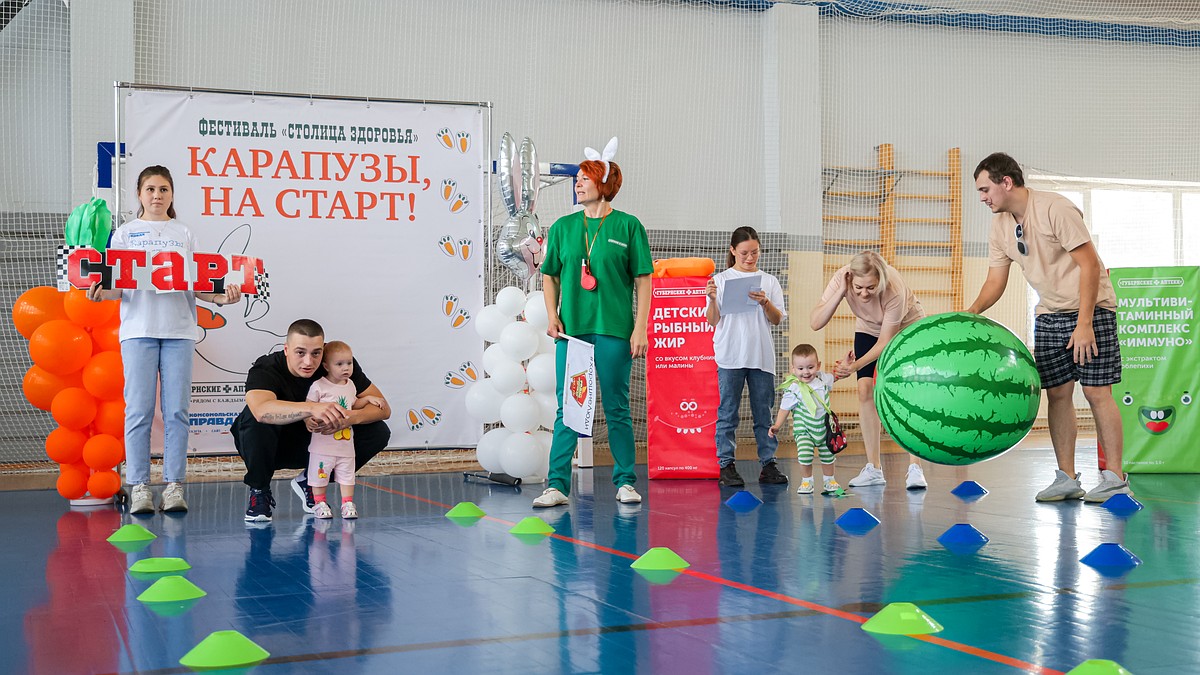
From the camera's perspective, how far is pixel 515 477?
628cm

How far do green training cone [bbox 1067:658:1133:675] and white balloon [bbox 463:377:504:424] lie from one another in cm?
457

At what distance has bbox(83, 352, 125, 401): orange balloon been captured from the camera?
17.4 ft

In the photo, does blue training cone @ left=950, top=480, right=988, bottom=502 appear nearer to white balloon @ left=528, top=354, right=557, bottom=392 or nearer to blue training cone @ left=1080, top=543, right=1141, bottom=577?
blue training cone @ left=1080, top=543, right=1141, bottom=577

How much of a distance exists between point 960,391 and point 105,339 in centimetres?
416

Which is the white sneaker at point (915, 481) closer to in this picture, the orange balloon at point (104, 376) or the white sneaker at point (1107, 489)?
the white sneaker at point (1107, 489)

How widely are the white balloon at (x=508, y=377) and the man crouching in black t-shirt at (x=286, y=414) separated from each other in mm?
1524

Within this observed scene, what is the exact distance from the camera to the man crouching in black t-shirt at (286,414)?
4414 mm

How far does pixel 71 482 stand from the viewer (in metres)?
5.35

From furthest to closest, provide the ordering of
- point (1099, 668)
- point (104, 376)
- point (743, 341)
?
1. point (743, 341)
2. point (104, 376)
3. point (1099, 668)

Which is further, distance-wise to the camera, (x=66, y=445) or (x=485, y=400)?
(x=485, y=400)

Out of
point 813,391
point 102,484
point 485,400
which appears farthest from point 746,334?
point 102,484

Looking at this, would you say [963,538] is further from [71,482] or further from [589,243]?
[71,482]

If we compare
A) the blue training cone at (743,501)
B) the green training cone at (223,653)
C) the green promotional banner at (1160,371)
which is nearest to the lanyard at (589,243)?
the blue training cone at (743,501)

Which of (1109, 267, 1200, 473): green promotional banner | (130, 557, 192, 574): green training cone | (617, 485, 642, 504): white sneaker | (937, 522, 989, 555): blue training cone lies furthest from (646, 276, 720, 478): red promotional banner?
(130, 557, 192, 574): green training cone
